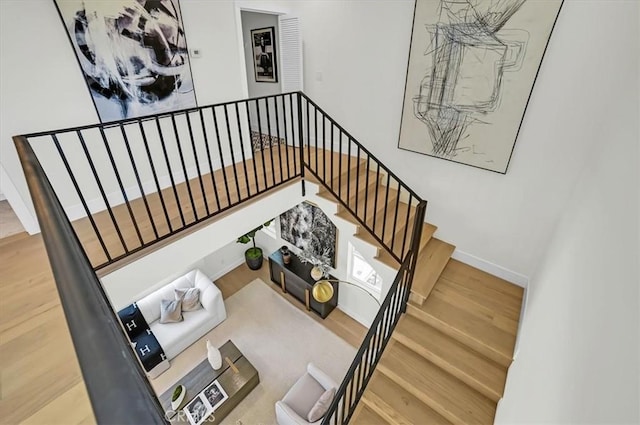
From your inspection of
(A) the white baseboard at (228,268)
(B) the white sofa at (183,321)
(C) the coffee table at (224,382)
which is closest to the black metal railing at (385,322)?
(C) the coffee table at (224,382)

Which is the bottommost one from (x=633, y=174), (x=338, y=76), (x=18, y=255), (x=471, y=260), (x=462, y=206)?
(x=471, y=260)

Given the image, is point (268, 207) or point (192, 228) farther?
point (268, 207)

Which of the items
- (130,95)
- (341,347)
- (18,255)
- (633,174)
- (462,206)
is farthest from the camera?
(341,347)

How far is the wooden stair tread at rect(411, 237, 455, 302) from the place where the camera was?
302cm

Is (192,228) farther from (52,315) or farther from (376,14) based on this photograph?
(376,14)

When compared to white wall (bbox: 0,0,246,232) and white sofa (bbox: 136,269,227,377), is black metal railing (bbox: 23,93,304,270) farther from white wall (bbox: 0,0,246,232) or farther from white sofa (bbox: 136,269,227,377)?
white sofa (bbox: 136,269,227,377)

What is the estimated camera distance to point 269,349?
4.51 metres

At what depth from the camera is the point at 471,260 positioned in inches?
139

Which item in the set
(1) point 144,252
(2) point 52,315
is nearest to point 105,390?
(2) point 52,315

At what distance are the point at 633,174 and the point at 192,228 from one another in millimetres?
2825

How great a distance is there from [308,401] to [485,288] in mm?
2525

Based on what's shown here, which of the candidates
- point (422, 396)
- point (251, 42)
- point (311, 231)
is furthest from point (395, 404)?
point (251, 42)

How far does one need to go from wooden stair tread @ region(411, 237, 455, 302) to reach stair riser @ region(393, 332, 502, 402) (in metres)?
0.45

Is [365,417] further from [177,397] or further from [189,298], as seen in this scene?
[189,298]
